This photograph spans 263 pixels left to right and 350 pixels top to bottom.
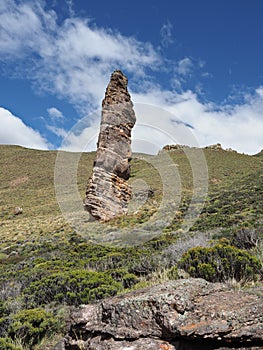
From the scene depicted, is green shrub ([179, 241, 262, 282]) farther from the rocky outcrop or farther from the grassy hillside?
the rocky outcrop

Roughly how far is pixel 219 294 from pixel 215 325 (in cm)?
58

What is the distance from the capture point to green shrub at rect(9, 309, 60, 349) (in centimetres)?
494

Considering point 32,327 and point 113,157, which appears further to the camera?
point 113,157

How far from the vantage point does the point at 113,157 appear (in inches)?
821

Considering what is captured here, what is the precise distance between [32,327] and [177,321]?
3048mm

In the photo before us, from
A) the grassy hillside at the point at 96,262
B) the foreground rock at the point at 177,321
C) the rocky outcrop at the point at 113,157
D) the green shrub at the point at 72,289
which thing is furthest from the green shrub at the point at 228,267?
the rocky outcrop at the point at 113,157

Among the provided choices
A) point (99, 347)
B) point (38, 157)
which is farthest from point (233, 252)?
point (38, 157)

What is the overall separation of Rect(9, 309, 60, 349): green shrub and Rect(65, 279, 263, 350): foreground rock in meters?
1.48

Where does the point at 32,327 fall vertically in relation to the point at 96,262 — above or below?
below

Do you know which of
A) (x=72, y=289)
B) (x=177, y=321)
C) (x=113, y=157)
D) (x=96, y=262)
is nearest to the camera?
(x=177, y=321)

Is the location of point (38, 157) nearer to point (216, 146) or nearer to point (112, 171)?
point (216, 146)

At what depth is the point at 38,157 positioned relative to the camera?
75.1 meters

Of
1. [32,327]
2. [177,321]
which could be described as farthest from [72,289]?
[177,321]

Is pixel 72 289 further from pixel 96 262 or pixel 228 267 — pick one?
pixel 228 267
